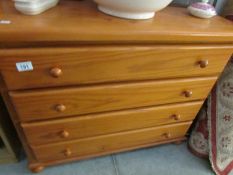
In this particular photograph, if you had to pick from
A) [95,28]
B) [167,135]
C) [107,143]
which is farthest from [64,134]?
[167,135]

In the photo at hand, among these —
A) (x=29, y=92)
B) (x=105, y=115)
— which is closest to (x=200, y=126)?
(x=105, y=115)

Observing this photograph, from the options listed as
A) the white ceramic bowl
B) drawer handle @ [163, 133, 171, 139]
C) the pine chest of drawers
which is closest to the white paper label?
the pine chest of drawers

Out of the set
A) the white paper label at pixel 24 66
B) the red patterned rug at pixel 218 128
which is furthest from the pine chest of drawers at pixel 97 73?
the red patterned rug at pixel 218 128

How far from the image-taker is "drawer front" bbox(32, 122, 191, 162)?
92 cm

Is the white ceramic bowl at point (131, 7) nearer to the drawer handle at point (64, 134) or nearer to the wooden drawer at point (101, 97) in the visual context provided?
the wooden drawer at point (101, 97)

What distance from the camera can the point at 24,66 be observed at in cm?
57

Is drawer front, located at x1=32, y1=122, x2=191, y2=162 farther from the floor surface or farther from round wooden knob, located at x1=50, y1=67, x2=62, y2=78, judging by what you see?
round wooden knob, located at x1=50, y1=67, x2=62, y2=78

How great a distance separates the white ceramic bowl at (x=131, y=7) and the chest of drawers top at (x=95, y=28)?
0.02 m

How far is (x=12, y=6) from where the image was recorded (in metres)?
0.64

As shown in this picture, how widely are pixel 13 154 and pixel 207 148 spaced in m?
1.10

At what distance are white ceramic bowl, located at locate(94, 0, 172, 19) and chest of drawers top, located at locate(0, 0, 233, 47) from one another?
0.9 inches

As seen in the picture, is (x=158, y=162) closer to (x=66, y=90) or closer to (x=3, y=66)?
(x=66, y=90)

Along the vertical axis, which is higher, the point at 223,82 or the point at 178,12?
the point at 178,12

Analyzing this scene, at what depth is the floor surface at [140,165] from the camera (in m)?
1.05
